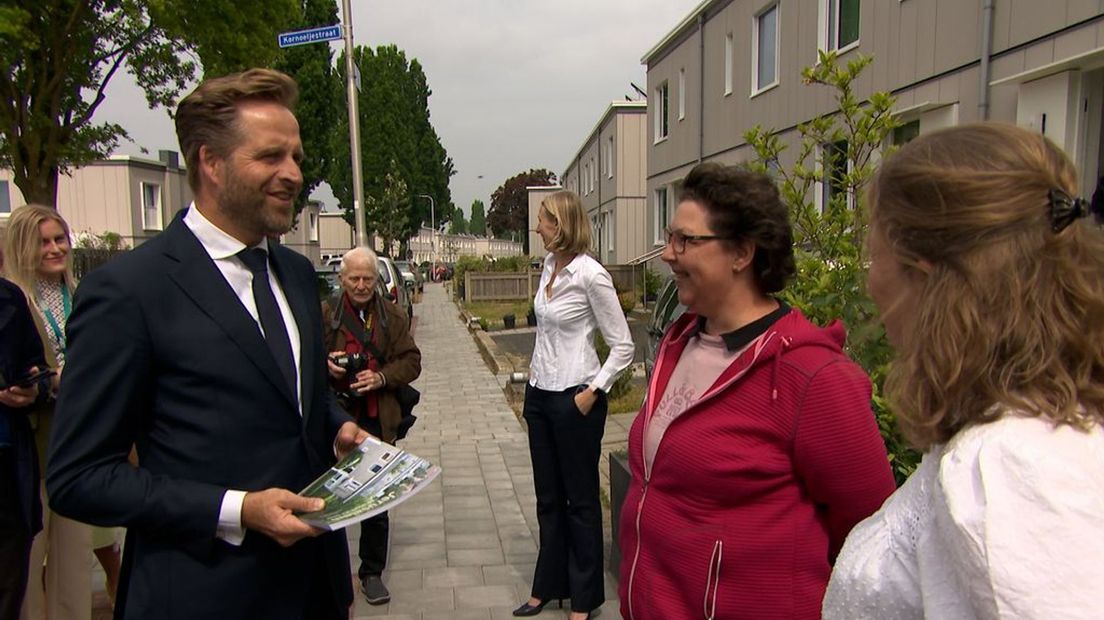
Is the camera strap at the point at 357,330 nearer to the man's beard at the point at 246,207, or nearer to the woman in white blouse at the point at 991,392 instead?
the man's beard at the point at 246,207

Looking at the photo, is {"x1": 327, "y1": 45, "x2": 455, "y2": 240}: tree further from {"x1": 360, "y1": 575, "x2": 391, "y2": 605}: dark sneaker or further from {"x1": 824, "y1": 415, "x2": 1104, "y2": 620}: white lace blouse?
{"x1": 824, "y1": 415, "x2": 1104, "y2": 620}: white lace blouse

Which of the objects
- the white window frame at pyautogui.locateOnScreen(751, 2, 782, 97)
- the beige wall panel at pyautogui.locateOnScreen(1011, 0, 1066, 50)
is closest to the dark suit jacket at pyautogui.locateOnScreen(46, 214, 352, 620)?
the beige wall panel at pyautogui.locateOnScreen(1011, 0, 1066, 50)

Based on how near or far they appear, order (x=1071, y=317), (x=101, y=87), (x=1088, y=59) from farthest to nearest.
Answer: (x=101, y=87), (x=1088, y=59), (x=1071, y=317)

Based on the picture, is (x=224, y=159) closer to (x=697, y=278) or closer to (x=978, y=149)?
(x=697, y=278)

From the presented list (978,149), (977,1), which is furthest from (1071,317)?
(977,1)

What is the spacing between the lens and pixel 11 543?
8.70 feet

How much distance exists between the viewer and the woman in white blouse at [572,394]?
11.3ft

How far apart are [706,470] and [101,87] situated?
13652 mm

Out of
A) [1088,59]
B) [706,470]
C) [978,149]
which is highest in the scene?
[1088,59]

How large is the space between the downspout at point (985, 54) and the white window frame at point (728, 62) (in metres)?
7.63

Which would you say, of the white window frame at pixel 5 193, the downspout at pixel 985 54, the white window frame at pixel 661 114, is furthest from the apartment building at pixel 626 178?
the white window frame at pixel 5 193

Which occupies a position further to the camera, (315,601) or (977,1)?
(977,1)

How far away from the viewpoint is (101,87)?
12039mm

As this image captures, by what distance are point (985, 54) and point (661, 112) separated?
1284 cm
